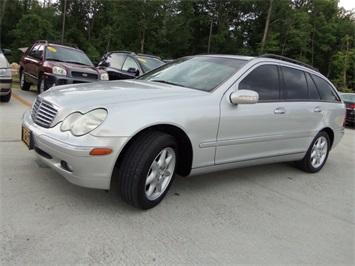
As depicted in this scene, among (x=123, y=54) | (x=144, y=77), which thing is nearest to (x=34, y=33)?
(x=123, y=54)

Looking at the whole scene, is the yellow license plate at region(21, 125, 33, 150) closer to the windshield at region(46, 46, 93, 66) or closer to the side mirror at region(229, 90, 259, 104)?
the side mirror at region(229, 90, 259, 104)

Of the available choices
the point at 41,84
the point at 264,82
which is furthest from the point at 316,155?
the point at 41,84

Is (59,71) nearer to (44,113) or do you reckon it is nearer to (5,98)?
(5,98)

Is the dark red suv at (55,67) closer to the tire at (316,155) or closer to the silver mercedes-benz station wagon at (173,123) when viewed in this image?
the silver mercedes-benz station wagon at (173,123)

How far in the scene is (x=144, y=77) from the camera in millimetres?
4488

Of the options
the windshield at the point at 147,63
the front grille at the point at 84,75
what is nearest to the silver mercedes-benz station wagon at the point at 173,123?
the front grille at the point at 84,75

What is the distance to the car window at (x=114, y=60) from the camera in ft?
32.9

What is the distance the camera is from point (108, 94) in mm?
3197

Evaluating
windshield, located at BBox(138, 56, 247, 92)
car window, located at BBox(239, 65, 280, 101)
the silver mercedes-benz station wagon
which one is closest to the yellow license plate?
the silver mercedes-benz station wagon

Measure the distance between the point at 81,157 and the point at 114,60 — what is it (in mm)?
8046

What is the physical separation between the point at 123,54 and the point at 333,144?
6740mm

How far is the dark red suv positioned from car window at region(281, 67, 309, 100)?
18.1 feet

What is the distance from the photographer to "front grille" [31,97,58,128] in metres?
3.08

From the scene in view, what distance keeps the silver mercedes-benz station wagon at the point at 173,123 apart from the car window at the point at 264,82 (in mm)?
12
